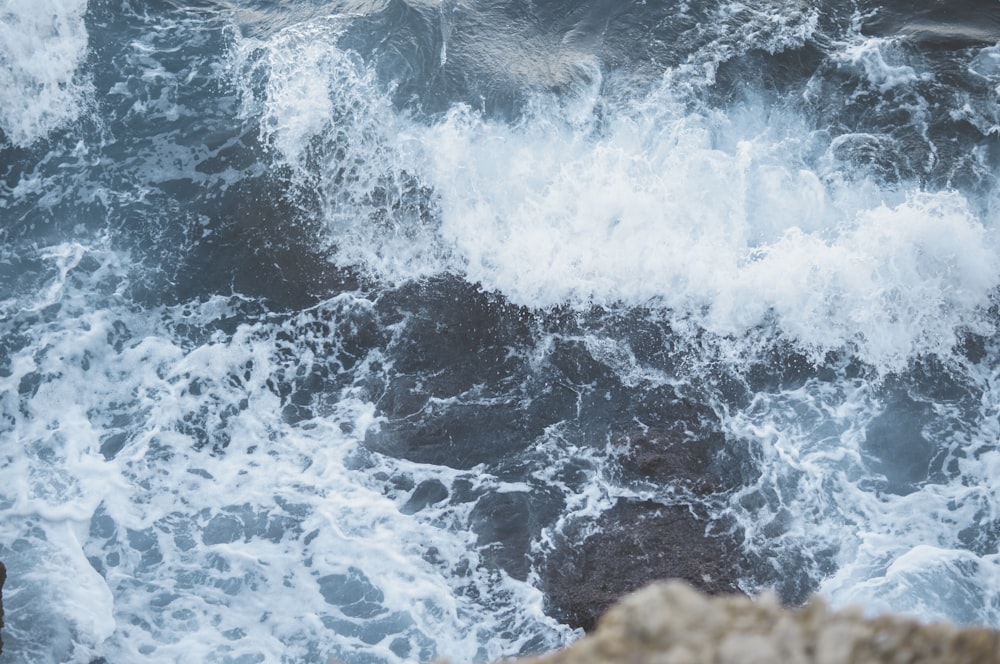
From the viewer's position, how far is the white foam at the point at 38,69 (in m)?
13.8

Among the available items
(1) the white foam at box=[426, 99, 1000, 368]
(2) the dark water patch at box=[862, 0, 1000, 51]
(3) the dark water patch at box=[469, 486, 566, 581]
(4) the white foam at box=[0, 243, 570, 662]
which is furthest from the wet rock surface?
(2) the dark water patch at box=[862, 0, 1000, 51]

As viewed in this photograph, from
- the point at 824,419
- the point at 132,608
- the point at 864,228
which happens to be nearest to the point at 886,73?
the point at 864,228

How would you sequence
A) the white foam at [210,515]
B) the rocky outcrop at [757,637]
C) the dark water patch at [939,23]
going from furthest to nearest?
the dark water patch at [939,23]
the white foam at [210,515]
the rocky outcrop at [757,637]

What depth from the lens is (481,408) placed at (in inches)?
416

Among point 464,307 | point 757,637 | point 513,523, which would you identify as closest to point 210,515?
point 513,523

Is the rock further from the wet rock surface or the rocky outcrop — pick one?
the rocky outcrop

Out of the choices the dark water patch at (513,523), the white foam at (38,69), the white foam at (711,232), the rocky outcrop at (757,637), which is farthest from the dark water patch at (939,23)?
the white foam at (38,69)

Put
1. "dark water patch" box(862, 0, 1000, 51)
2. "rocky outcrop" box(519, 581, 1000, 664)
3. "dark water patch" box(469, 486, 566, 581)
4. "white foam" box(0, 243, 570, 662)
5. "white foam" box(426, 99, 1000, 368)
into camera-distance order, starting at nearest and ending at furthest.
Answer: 1. "rocky outcrop" box(519, 581, 1000, 664)
2. "white foam" box(0, 243, 570, 662)
3. "dark water patch" box(469, 486, 566, 581)
4. "white foam" box(426, 99, 1000, 368)
5. "dark water patch" box(862, 0, 1000, 51)

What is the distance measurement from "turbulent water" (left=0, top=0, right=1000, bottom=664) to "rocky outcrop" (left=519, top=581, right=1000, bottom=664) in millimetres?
5273

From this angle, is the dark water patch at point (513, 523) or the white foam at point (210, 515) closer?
the white foam at point (210, 515)

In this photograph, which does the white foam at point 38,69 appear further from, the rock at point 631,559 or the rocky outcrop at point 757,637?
the rocky outcrop at point 757,637

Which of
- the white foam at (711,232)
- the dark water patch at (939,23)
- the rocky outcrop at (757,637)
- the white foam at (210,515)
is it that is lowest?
the white foam at (210,515)

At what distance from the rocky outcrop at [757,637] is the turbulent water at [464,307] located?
17.3ft

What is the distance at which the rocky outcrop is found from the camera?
11.4 feet
